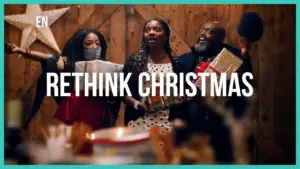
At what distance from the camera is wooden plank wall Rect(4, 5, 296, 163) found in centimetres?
615

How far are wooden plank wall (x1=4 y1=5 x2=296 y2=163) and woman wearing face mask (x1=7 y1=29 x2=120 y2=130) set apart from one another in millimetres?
64

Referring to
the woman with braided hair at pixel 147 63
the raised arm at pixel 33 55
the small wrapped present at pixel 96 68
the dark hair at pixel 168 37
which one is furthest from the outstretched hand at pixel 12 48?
the dark hair at pixel 168 37

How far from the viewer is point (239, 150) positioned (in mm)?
6152

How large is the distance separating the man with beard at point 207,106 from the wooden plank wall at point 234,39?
64 mm

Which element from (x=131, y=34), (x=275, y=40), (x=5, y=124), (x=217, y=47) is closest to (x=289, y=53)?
(x=275, y=40)

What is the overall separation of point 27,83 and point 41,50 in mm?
328

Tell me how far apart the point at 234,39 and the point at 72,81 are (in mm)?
1485

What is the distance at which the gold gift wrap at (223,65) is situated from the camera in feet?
20.1

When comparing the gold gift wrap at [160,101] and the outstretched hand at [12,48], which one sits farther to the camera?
the outstretched hand at [12,48]

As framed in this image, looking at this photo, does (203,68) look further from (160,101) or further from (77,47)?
(77,47)

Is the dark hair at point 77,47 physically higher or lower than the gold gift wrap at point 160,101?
higher

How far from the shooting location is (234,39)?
614cm

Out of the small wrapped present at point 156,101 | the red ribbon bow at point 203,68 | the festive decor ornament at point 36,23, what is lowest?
the small wrapped present at point 156,101

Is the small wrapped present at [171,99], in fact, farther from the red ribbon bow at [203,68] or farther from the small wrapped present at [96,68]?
the small wrapped present at [96,68]
